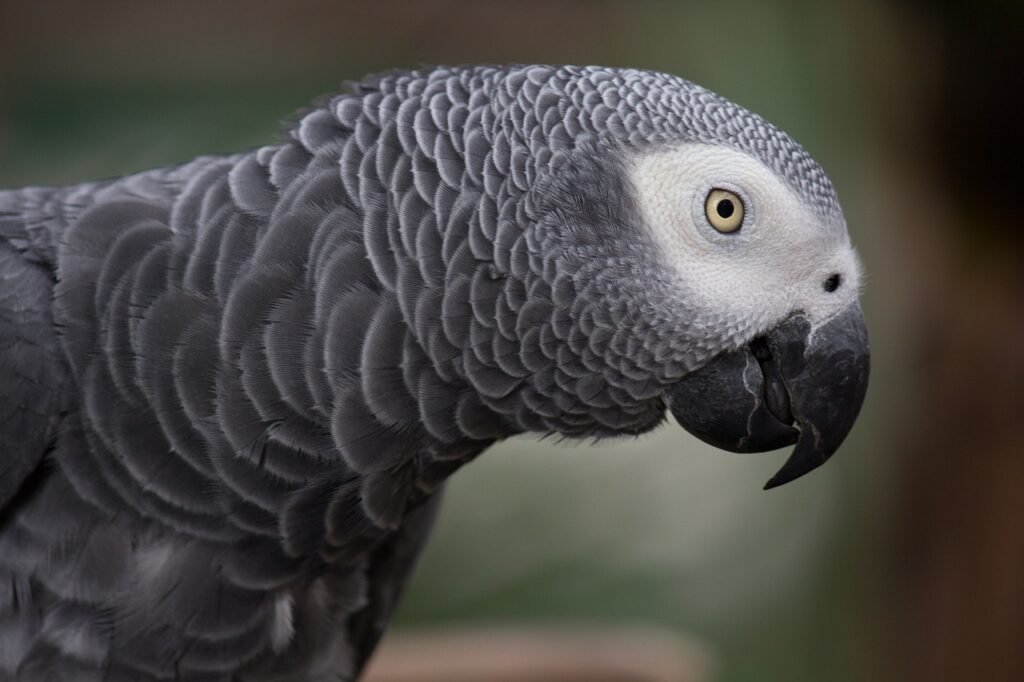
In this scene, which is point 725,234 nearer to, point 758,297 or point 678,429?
point 758,297

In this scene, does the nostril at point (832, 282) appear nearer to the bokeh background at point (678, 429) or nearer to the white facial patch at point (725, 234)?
the white facial patch at point (725, 234)

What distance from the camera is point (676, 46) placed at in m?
3.13

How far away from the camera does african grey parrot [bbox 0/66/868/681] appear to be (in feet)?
3.68

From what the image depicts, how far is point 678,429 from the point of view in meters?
2.91

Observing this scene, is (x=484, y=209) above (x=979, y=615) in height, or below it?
above

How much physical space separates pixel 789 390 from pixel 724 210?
235mm

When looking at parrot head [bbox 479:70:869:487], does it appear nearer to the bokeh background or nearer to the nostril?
the nostril

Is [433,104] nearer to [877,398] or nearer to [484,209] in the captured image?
[484,209]

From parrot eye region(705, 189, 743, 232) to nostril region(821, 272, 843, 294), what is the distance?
0.44 ft

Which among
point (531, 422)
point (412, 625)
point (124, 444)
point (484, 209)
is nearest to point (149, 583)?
point (124, 444)

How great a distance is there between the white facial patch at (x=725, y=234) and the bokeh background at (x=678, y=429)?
175 centimetres

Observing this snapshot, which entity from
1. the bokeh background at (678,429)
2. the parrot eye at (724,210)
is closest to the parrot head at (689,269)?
the parrot eye at (724,210)

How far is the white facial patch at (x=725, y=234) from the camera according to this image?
1122 mm

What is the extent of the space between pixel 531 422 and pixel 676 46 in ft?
7.41
